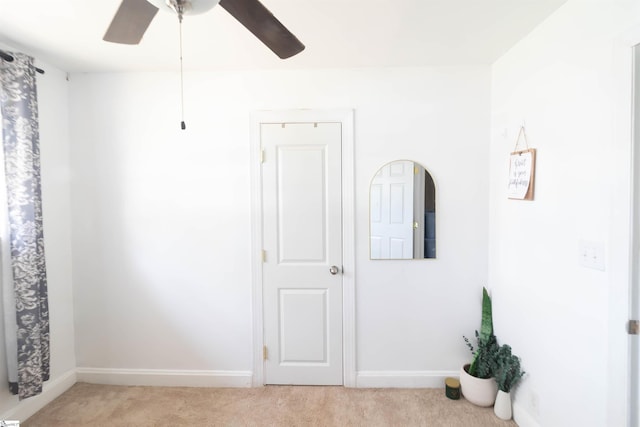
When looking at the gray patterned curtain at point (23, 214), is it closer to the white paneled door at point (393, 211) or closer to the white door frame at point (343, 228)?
the white door frame at point (343, 228)

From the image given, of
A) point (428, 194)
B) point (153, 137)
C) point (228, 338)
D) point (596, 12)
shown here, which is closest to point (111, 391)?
point (228, 338)

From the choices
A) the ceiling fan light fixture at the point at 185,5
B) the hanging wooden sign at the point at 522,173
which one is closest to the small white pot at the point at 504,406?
the hanging wooden sign at the point at 522,173

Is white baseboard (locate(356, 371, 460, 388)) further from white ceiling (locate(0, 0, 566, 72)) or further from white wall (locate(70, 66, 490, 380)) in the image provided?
white ceiling (locate(0, 0, 566, 72))

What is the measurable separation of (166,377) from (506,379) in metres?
2.36

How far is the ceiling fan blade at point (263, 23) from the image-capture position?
1.04 meters

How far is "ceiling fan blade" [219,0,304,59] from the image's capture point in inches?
40.9

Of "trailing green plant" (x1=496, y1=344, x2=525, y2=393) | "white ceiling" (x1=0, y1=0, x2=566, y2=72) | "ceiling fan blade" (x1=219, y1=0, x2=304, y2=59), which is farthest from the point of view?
"trailing green plant" (x1=496, y1=344, x2=525, y2=393)

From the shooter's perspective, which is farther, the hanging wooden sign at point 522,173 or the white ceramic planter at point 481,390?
the white ceramic planter at point 481,390

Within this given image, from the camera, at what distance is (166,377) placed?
2.22m

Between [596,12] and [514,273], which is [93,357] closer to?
[514,273]

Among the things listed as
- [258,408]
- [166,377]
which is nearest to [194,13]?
[258,408]

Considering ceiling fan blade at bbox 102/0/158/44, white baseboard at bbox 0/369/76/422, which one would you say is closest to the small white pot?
ceiling fan blade at bbox 102/0/158/44

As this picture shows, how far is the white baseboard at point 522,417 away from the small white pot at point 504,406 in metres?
0.03

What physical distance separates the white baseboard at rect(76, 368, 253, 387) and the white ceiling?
7.37 ft
